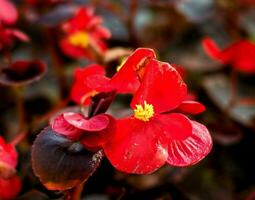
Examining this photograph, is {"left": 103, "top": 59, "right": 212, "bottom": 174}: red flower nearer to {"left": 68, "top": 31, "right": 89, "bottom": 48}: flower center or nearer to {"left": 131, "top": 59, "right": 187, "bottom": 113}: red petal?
{"left": 131, "top": 59, "right": 187, "bottom": 113}: red petal

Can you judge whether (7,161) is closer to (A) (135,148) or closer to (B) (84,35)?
(A) (135,148)

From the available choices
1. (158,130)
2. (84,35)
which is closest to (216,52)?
(84,35)

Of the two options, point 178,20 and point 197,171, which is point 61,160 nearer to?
point 197,171

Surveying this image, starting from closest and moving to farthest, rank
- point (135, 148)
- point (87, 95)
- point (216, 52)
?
point (135, 148) → point (87, 95) → point (216, 52)

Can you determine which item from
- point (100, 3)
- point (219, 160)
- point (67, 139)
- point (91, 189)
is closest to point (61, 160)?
point (67, 139)

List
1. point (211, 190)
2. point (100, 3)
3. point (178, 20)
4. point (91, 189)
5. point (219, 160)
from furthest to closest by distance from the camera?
point (178, 20) < point (100, 3) < point (219, 160) < point (211, 190) < point (91, 189)

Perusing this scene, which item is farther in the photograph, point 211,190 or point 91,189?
point 211,190

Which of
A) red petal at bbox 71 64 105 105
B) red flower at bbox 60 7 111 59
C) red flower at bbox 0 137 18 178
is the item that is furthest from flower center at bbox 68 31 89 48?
red flower at bbox 0 137 18 178
